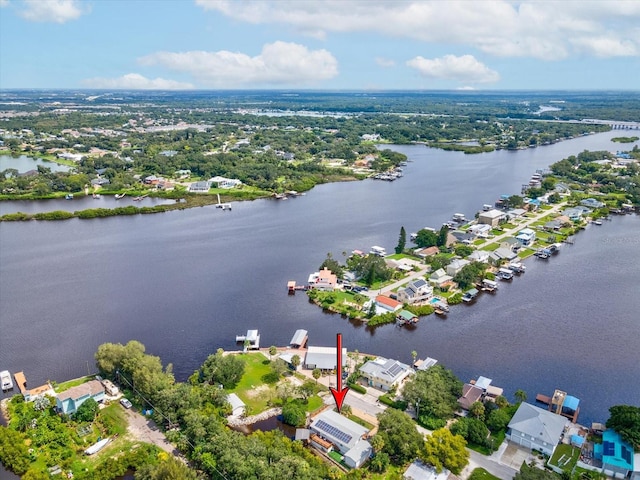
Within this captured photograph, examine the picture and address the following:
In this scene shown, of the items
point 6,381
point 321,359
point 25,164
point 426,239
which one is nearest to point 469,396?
point 321,359

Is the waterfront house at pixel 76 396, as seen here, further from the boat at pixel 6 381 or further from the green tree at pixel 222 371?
the green tree at pixel 222 371

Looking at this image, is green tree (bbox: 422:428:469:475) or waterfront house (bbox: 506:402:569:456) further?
waterfront house (bbox: 506:402:569:456)

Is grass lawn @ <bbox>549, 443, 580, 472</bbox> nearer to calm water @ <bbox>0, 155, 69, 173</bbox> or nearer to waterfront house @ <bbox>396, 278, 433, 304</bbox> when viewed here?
waterfront house @ <bbox>396, 278, 433, 304</bbox>

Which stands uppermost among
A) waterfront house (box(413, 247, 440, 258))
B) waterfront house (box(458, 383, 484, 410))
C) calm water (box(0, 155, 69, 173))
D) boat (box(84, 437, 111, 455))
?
calm water (box(0, 155, 69, 173))

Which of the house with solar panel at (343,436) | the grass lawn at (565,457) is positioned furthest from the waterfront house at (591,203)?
the house with solar panel at (343,436)

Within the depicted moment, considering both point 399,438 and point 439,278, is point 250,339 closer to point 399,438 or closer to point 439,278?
point 399,438

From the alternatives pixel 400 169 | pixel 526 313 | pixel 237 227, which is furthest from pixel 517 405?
pixel 400 169

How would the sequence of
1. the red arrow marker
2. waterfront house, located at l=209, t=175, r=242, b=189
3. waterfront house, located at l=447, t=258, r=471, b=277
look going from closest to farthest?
the red arrow marker → waterfront house, located at l=447, t=258, r=471, b=277 → waterfront house, located at l=209, t=175, r=242, b=189

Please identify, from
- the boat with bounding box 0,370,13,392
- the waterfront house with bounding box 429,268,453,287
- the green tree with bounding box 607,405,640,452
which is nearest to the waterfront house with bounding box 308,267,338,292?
the waterfront house with bounding box 429,268,453,287
